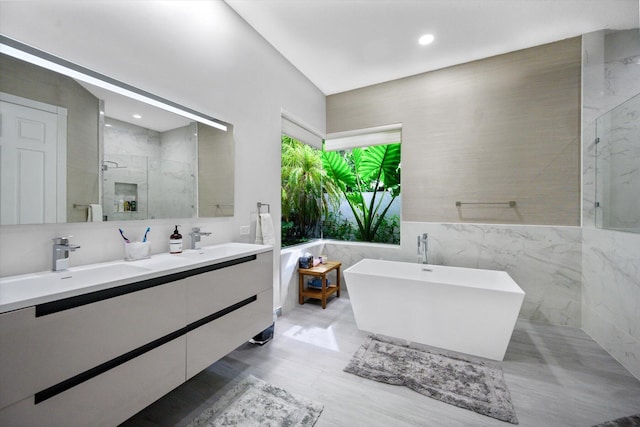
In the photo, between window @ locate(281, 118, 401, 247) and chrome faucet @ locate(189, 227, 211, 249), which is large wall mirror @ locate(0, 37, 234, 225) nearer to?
chrome faucet @ locate(189, 227, 211, 249)

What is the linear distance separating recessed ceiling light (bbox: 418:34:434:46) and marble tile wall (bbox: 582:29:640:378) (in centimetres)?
146

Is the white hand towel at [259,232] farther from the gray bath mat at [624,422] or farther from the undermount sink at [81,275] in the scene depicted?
the gray bath mat at [624,422]

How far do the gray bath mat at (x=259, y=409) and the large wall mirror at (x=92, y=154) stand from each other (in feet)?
3.99

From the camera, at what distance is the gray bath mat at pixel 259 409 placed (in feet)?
4.79

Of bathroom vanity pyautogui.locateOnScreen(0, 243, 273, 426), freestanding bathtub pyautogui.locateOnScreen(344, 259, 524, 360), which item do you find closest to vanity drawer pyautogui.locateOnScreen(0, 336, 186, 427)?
bathroom vanity pyautogui.locateOnScreen(0, 243, 273, 426)

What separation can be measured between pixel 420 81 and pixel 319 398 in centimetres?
347

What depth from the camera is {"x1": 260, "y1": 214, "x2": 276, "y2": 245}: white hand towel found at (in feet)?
8.09

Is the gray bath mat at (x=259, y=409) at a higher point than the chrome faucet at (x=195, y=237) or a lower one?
lower

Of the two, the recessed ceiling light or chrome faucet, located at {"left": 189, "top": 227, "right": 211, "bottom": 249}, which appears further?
the recessed ceiling light

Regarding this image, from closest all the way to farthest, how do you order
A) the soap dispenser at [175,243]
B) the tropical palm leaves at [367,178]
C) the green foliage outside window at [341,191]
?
the soap dispenser at [175,243] < the green foliage outside window at [341,191] < the tropical palm leaves at [367,178]

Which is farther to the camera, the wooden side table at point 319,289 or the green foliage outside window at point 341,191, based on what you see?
the green foliage outside window at point 341,191

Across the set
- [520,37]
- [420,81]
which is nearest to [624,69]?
[520,37]

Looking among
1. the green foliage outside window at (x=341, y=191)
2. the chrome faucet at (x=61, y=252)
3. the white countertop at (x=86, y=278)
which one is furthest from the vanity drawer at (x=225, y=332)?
the green foliage outside window at (x=341, y=191)

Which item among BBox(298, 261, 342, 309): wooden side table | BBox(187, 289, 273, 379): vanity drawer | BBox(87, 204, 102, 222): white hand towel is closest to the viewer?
BBox(87, 204, 102, 222): white hand towel
